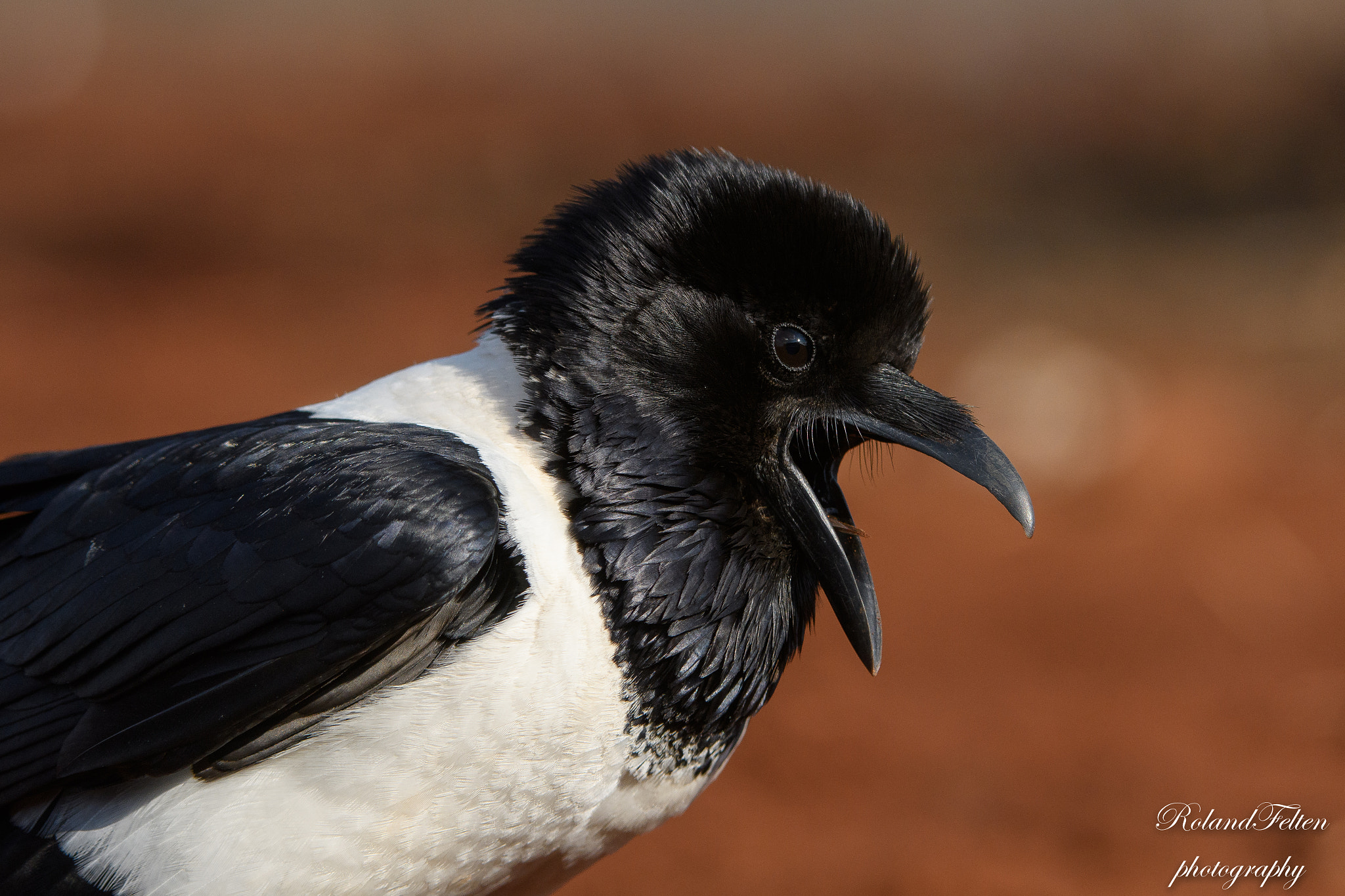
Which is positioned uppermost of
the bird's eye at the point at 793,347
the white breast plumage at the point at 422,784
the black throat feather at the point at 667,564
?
the bird's eye at the point at 793,347

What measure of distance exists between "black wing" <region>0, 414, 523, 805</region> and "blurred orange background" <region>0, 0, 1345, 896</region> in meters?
1.39

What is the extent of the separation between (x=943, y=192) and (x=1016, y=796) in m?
9.41

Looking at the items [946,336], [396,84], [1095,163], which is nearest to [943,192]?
[1095,163]

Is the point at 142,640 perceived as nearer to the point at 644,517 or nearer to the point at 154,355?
the point at 644,517

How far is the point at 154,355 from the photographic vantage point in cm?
999

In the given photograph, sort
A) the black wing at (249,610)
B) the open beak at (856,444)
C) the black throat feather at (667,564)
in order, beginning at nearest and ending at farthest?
1. the black wing at (249,610)
2. the black throat feather at (667,564)
3. the open beak at (856,444)

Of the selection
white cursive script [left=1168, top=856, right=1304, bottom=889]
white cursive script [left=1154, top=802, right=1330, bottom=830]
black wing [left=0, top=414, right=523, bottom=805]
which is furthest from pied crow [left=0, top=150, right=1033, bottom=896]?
white cursive script [left=1154, top=802, right=1330, bottom=830]

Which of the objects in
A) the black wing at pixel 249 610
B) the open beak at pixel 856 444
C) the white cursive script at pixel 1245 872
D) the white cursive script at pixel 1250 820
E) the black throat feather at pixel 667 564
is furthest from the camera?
the white cursive script at pixel 1250 820

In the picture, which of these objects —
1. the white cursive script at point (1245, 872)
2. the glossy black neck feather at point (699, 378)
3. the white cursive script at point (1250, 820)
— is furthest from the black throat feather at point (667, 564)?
the white cursive script at point (1250, 820)

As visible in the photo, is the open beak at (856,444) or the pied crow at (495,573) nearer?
the pied crow at (495,573)

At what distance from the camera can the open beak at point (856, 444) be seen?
7.43 feet
